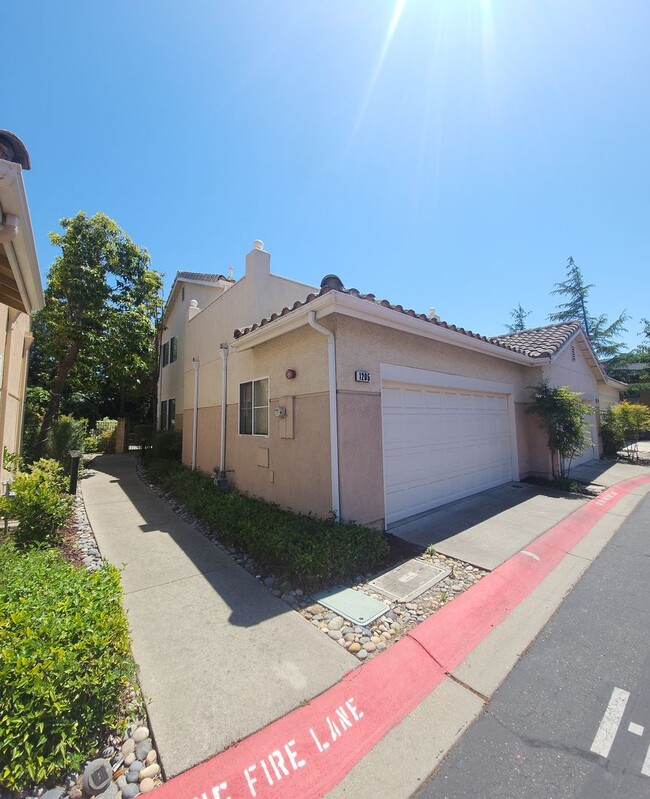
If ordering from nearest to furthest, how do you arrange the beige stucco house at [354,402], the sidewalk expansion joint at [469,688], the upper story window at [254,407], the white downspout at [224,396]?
the sidewalk expansion joint at [469,688]
the beige stucco house at [354,402]
the upper story window at [254,407]
the white downspout at [224,396]

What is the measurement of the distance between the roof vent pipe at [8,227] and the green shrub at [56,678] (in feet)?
10.5

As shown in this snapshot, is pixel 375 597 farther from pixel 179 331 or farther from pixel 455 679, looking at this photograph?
pixel 179 331

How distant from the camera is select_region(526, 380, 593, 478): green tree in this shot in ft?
30.4

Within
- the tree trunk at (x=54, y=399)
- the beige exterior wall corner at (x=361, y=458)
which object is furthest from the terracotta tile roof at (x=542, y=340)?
the tree trunk at (x=54, y=399)

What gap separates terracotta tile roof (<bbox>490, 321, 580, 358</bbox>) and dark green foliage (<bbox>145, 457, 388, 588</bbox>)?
7.28 metres

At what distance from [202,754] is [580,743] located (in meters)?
2.48

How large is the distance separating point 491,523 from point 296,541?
12.7ft

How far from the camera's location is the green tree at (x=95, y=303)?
13.1m

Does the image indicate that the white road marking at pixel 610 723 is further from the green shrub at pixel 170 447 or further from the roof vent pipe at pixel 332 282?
the green shrub at pixel 170 447

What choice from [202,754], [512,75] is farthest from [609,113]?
[202,754]

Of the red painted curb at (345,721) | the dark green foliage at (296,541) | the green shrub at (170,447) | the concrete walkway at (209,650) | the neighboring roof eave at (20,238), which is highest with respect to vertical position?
the neighboring roof eave at (20,238)

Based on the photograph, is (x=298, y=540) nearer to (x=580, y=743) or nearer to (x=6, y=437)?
(x=580, y=743)

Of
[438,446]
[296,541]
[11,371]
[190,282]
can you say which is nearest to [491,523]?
[438,446]

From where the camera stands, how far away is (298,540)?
186 inches
